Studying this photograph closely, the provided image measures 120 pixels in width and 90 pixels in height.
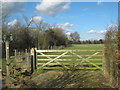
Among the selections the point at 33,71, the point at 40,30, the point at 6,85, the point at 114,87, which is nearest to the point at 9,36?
the point at 40,30

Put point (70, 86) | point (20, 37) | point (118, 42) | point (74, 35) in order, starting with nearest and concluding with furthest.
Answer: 1. point (118, 42)
2. point (70, 86)
3. point (20, 37)
4. point (74, 35)

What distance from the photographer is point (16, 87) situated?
169 inches

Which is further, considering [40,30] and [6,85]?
[40,30]

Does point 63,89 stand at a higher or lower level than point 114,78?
lower

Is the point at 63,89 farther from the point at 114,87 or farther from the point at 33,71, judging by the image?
the point at 33,71

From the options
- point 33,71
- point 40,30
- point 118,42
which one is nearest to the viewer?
point 118,42

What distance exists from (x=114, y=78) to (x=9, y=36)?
16171 millimetres

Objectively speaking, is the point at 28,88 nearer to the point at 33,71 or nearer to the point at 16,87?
the point at 16,87

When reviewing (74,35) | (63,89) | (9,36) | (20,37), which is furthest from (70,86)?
(74,35)

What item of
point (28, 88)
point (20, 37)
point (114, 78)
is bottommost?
point (28, 88)

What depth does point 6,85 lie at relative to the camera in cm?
448

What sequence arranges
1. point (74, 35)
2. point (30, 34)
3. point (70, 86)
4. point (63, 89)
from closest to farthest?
point (63, 89)
point (70, 86)
point (30, 34)
point (74, 35)

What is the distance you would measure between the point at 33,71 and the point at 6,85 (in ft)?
7.15

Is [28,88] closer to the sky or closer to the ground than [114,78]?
closer to the ground
